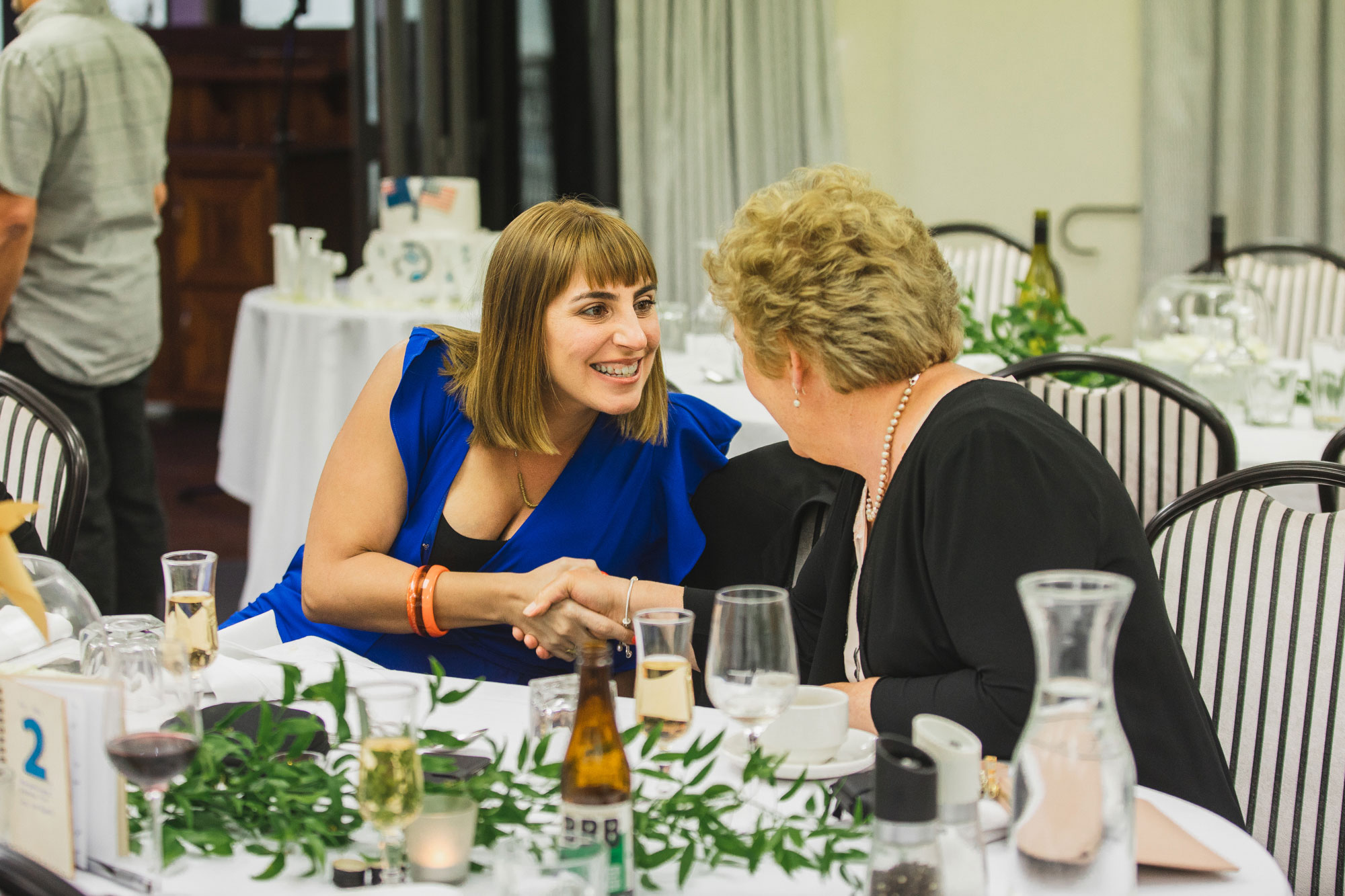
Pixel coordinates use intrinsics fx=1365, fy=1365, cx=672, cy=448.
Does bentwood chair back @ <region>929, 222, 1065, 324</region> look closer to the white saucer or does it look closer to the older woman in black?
the older woman in black

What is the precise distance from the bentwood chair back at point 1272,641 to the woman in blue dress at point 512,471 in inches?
27.5

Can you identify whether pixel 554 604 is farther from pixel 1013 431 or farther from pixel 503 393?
pixel 1013 431

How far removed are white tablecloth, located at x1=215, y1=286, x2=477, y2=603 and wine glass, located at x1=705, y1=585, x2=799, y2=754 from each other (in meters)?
2.76

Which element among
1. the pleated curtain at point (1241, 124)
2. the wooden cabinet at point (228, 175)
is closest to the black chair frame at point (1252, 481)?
the pleated curtain at point (1241, 124)

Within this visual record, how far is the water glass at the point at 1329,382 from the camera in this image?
2672mm

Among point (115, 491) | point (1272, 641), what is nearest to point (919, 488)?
point (1272, 641)

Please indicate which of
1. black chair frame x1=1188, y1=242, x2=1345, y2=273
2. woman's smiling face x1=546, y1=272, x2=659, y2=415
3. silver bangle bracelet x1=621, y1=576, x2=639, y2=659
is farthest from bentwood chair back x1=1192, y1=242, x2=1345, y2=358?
silver bangle bracelet x1=621, y1=576, x2=639, y2=659

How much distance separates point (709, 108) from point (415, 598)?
4099 mm

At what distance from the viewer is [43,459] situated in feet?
7.09

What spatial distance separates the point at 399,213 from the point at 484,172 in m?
1.13

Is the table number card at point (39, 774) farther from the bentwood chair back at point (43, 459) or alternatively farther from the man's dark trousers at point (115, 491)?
the man's dark trousers at point (115, 491)

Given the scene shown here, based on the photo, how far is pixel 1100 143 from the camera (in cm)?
519

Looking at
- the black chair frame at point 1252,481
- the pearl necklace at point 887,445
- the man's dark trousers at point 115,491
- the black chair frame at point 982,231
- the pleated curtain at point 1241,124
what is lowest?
the man's dark trousers at point 115,491

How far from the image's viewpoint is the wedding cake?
14.1ft
